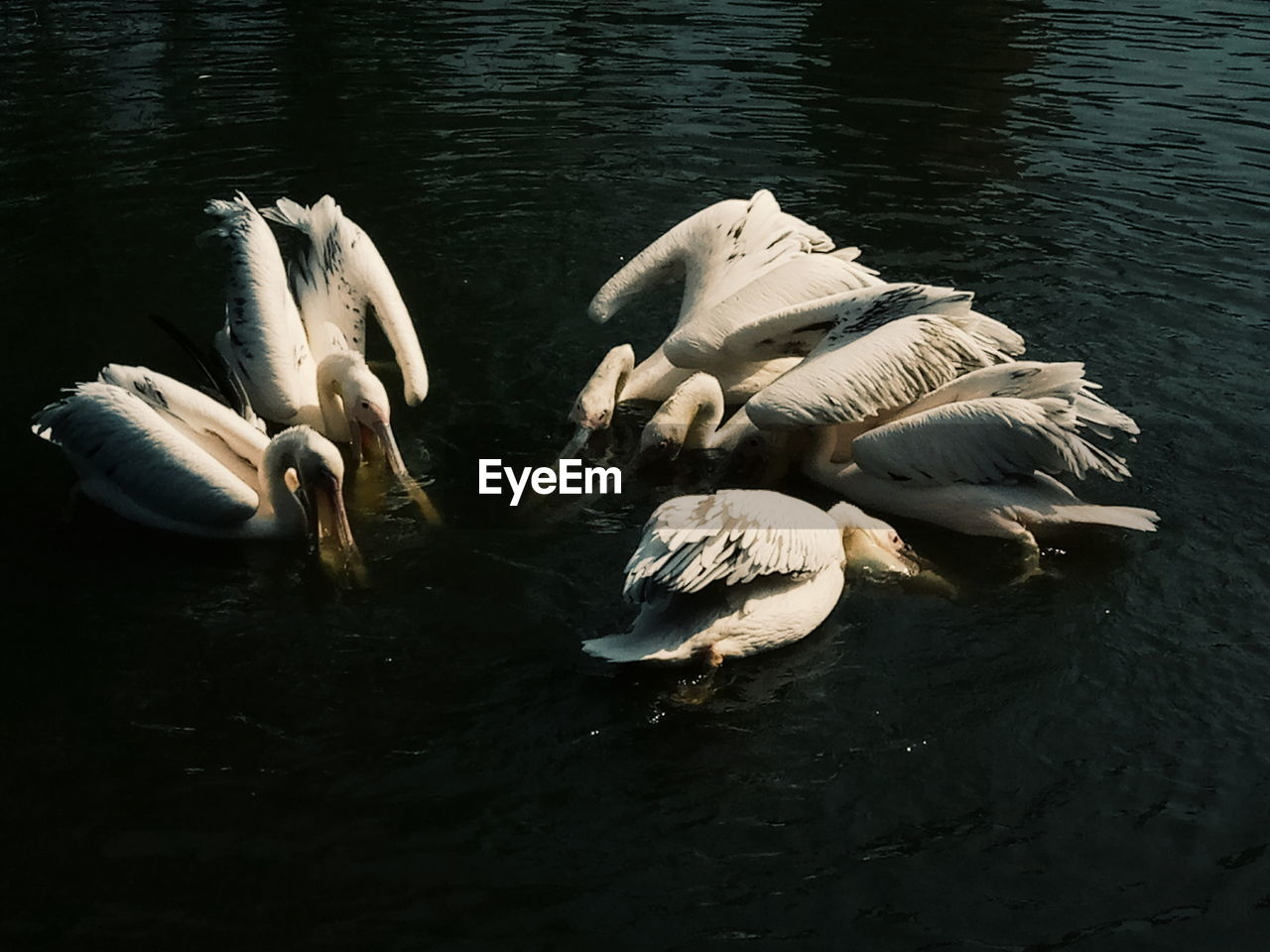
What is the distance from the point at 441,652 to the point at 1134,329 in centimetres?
479

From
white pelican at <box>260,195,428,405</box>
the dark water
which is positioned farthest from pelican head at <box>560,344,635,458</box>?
white pelican at <box>260,195,428,405</box>

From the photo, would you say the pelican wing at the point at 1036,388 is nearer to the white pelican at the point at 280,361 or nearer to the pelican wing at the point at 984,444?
the pelican wing at the point at 984,444

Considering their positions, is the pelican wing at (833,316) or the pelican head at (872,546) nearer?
the pelican head at (872,546)

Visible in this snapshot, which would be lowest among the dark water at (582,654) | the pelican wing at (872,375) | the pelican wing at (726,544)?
the dark water at (582,654)

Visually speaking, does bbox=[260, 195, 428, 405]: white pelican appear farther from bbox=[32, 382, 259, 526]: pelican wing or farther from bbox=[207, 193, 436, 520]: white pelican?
bbox=[32, 382, 259, 526]: pelican wing

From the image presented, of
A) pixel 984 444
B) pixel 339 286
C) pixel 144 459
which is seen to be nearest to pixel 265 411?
pixel 339 286

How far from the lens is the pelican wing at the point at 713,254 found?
758cm

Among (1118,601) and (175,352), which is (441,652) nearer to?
(1118,601)

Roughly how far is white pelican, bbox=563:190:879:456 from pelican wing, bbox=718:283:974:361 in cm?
13

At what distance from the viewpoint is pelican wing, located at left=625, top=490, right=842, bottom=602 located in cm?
499

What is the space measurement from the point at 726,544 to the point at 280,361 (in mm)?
2762

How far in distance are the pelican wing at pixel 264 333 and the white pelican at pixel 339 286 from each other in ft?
0.85

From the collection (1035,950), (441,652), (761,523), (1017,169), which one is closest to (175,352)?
(441,652)

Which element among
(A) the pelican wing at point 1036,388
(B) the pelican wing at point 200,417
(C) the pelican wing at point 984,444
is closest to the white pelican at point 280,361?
(B) the pelican wing at point 200,417
